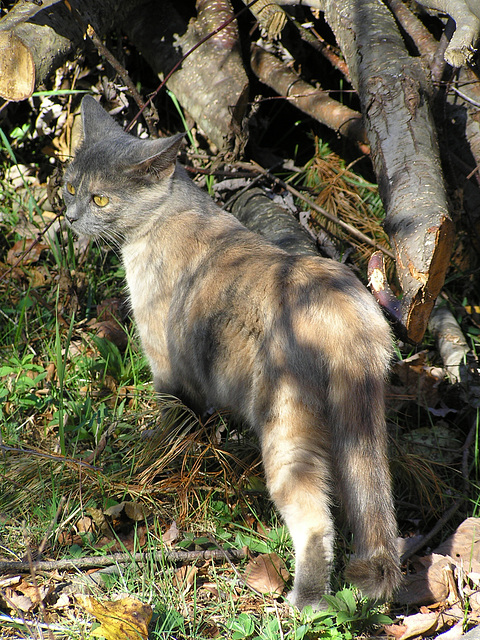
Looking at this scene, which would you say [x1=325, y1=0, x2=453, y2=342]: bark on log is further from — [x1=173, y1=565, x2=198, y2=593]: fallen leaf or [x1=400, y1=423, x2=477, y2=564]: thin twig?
[x1=173, y1=565, x2=198, y2=593]: fallen leaf

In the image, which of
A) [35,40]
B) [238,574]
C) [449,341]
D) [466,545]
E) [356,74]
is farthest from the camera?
[356,74]

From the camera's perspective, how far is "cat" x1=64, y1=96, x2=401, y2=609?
79.8 inches

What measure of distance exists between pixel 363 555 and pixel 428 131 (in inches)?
84.5

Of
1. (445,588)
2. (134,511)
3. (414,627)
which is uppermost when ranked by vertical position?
(134,511)

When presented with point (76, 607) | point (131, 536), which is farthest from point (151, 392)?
point (76, 607)

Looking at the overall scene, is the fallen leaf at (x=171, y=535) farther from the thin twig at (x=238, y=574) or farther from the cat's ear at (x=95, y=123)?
the cat's ear at (x=95, y=123)

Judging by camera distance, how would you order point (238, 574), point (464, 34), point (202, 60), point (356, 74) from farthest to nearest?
point (202, 60) → point (356, 74) → point (464, 34) → point (238, 574)

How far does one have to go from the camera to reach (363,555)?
76.7 inches

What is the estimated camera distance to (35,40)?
9.95ft

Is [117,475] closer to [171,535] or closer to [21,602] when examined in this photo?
[171,535]

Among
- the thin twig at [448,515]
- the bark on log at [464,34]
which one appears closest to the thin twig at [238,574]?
the thin twig at [448,515]

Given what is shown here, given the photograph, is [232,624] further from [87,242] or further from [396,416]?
[87,242]

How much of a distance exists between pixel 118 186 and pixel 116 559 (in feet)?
5.70

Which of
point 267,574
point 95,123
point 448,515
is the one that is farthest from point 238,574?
point 95,123
